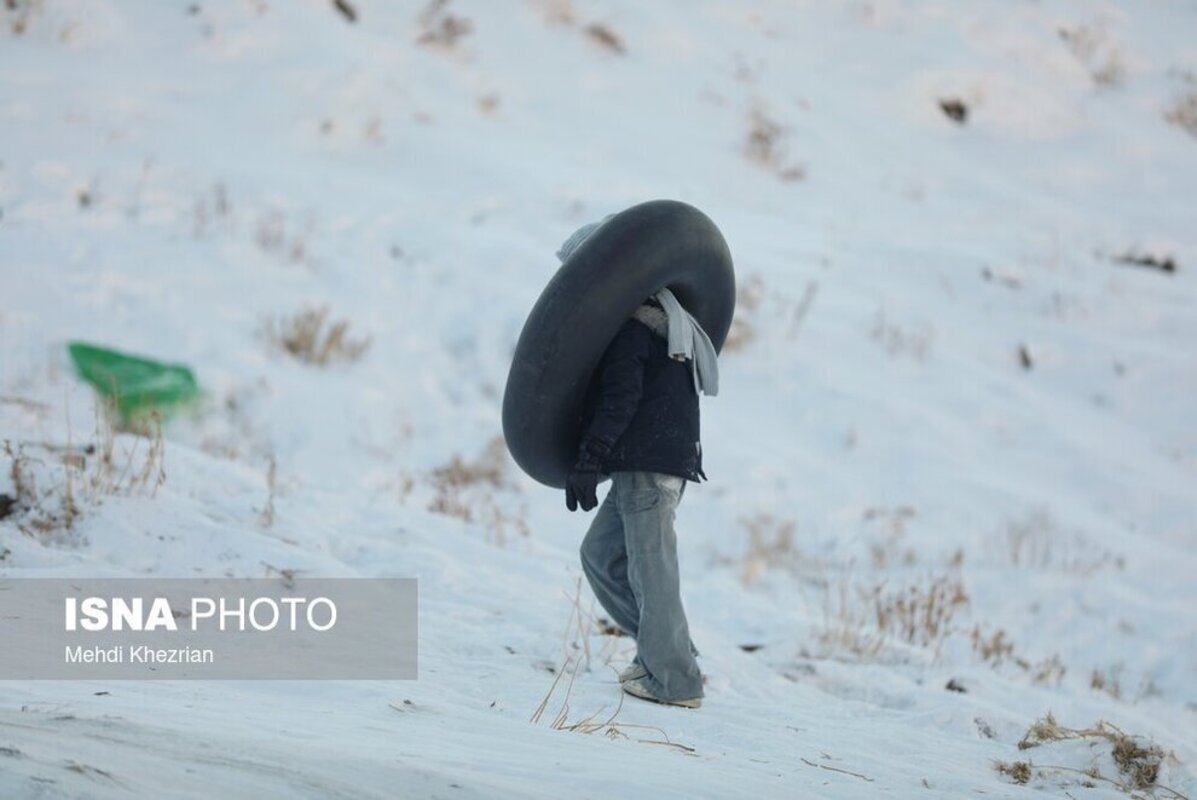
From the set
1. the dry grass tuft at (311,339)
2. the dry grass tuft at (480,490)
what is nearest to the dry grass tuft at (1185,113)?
the dry grass tuft at (480,490)

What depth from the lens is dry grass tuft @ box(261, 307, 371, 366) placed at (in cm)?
862

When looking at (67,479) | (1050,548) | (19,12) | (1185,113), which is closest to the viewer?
(67,479)

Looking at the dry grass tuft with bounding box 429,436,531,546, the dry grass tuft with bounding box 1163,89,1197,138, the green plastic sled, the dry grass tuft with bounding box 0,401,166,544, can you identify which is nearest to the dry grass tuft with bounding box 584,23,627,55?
the dry grass tuft with bounding box 1163,89,1197,138

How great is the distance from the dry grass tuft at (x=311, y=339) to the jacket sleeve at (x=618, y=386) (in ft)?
16.2

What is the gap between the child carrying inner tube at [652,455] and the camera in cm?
392

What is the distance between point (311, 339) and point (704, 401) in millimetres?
2786

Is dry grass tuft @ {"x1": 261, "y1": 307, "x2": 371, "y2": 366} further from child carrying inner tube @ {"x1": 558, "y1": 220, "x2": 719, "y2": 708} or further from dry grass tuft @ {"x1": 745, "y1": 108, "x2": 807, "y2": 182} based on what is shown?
dry grass tuft @ {"x1": 745, "y1": 108, "x2": 807, "y2": 182}

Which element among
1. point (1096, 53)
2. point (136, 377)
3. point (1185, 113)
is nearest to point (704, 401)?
point (136, 377)

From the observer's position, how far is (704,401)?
30.3ft

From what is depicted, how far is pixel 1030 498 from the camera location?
8.49 m

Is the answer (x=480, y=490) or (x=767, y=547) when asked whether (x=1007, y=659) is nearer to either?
(x=767, y=547)

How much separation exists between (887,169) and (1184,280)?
3234 mm

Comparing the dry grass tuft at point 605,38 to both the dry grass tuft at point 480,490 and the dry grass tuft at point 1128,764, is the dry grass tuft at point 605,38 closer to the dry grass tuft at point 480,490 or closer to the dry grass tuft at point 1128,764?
the dry grass tuft at point 480,490

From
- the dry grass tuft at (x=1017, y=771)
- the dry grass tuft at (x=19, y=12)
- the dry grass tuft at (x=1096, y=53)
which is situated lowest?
the dry grass tuft at (x=1017, y=771)
